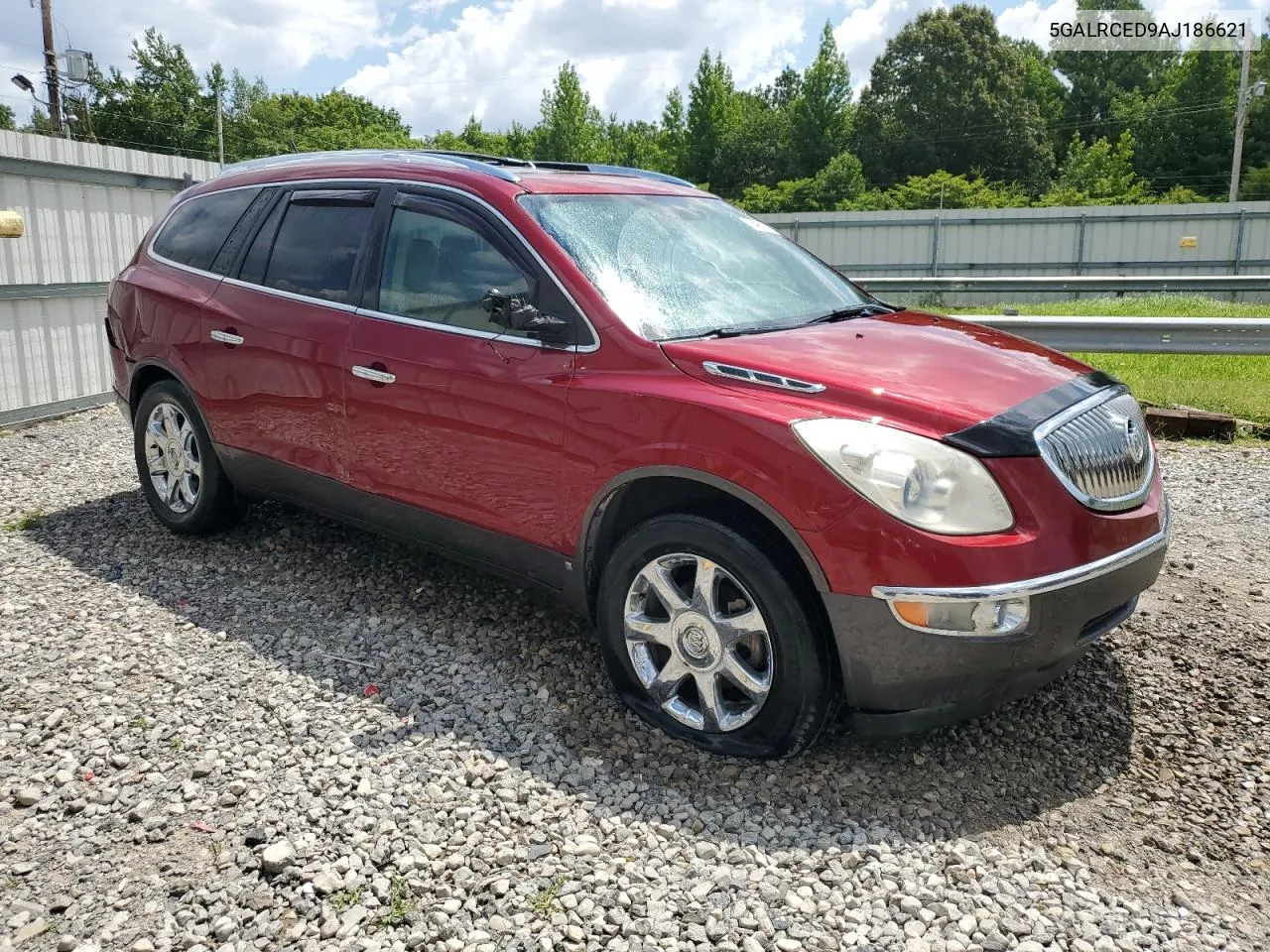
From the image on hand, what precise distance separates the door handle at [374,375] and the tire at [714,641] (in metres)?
1.27

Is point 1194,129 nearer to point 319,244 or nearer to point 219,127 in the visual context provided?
point 219,127

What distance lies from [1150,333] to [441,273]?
5424 millimetres

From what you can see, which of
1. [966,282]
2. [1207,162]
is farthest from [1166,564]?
[1207,162]

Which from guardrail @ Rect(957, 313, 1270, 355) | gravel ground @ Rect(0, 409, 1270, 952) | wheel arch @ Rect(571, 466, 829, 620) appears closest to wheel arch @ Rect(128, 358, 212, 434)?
gravel ground @ Rect(0, 409, 1270, 952)

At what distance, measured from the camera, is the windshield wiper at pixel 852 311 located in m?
4.02

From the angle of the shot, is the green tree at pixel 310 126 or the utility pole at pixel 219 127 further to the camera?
the green tree at pixel 310 126

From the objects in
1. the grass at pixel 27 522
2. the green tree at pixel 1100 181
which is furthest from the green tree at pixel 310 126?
the grass at pixel 27 522

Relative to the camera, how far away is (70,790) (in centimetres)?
323

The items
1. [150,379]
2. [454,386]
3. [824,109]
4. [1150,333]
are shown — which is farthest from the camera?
[824,109]

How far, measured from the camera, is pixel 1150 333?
288 inches

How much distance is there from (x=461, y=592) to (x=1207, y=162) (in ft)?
189

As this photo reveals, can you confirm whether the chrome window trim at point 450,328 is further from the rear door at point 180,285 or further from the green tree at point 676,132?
the green tree at point 676,132

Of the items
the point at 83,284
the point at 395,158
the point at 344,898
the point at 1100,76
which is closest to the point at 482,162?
the point at 395,158

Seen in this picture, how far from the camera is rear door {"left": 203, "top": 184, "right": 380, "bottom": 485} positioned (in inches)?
175
